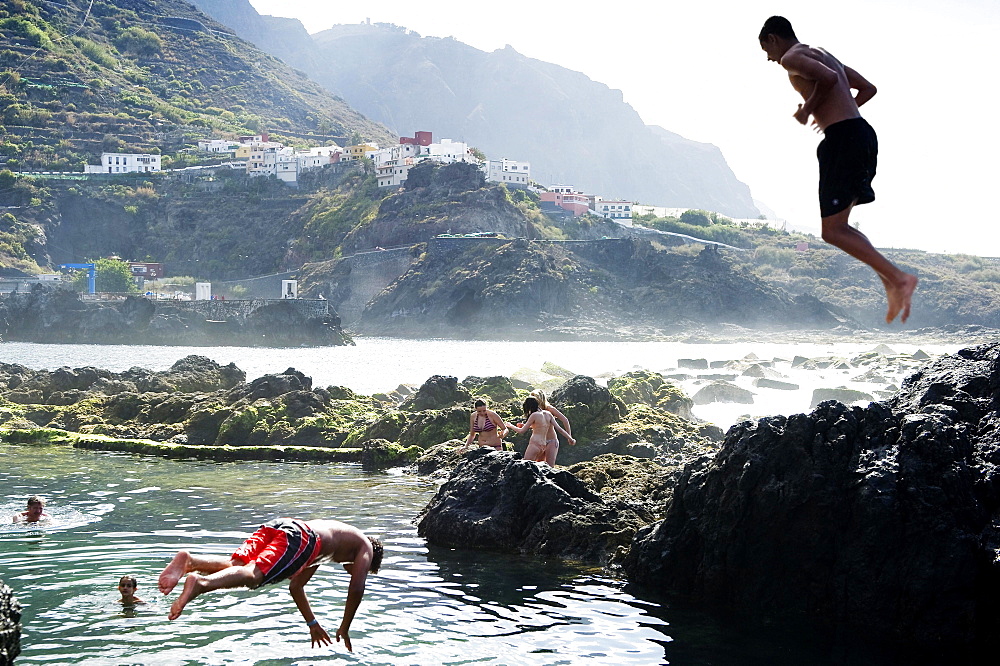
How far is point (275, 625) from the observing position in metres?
11.1

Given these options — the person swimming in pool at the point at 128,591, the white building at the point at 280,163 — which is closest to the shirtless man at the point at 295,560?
the person swimming in pool at the point at 128,591

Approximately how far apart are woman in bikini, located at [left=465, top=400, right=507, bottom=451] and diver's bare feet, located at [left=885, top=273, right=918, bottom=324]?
14.6 meters

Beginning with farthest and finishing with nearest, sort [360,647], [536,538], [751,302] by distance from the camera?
[751,302], [536,538], [360,647]

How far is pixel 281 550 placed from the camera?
792 centimetres

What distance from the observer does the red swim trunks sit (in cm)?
783

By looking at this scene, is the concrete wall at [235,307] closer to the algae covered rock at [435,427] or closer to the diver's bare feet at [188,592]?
the algae covered rock at [435,427]

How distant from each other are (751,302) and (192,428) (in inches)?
5605

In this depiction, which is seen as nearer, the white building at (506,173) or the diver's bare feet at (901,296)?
the diver's bare feet at (901,296)

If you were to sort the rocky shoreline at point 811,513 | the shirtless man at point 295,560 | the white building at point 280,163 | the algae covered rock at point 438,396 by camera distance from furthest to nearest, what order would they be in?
the white building at point 280,163, the algae covered rock at point 438,396, the rocky shoreline at point 811,513, the shirtless man at point 295,560

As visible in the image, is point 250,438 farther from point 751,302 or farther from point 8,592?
point 751,302

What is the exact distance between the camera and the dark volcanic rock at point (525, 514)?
14867 mm

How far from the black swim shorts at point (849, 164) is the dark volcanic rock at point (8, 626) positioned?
7.43 m

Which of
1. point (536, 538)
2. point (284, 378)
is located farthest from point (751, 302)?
point (536, 538)

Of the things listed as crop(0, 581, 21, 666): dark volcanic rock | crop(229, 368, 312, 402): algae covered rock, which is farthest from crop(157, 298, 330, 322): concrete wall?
crop(0, 581, 21, 666): dark volcanic rock
